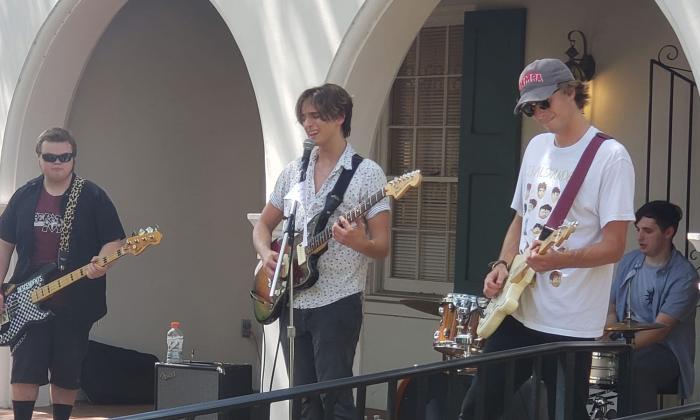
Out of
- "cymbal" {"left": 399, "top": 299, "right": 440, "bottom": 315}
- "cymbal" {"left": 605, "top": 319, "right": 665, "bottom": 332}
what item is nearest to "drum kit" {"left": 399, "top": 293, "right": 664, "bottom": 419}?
"cymbal" {"left": 605, "top": 319, "right": 665, "bottom": 332}

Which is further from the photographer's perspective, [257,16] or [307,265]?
[257,16]

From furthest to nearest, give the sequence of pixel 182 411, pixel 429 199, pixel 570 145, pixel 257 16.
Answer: pixel 429 199 → pixel 257 16 → pixel 570 145 → pixel 182 411

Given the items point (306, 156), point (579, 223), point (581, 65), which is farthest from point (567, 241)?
point (581, 65)

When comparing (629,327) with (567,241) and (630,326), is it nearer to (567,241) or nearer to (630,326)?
(630,326)

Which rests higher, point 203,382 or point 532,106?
point 532,106

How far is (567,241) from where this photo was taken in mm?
3713

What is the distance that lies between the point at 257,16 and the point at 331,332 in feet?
8.14

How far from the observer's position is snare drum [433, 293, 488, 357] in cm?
548

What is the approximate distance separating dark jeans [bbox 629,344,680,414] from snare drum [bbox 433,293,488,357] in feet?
2.60

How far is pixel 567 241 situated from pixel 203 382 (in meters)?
2.88

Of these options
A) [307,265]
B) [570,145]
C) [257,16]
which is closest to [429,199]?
[257,16]

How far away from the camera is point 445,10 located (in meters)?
7.81

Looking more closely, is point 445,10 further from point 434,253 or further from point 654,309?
point 654,309

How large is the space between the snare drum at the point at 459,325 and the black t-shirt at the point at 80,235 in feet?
5.63
